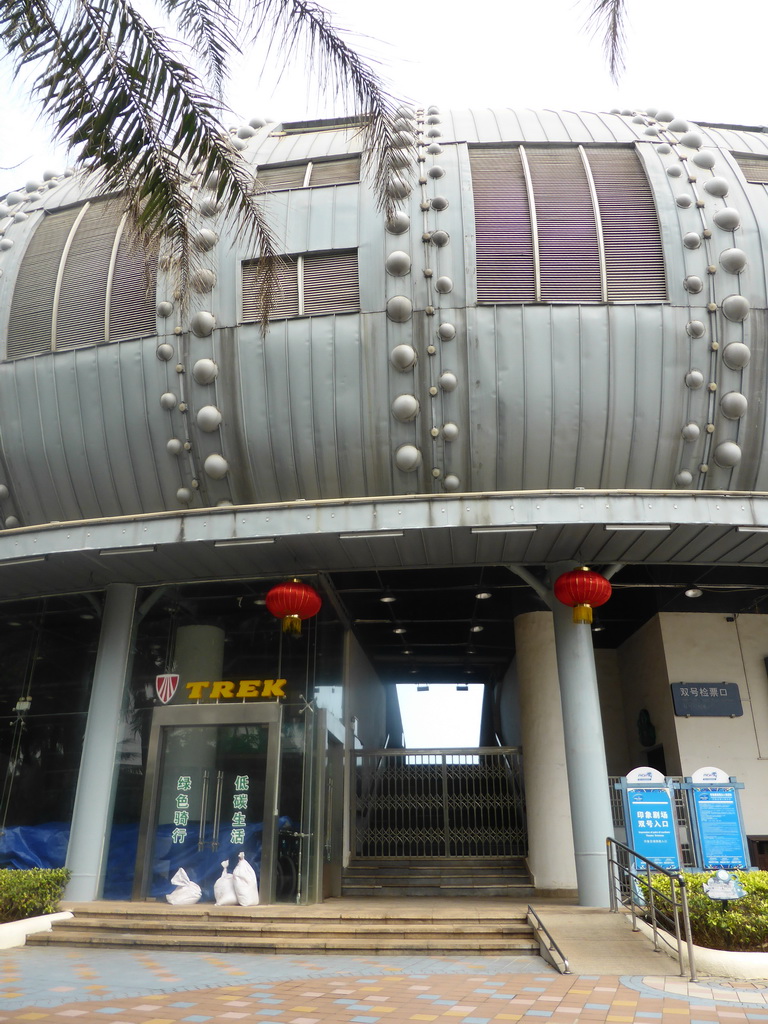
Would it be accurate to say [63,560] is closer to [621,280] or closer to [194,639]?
[194,639]

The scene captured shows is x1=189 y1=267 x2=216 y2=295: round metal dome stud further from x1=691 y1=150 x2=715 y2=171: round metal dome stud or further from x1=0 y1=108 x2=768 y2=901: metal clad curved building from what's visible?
x1=691 y1=150 x2=715 y2=171: round metal dome stud

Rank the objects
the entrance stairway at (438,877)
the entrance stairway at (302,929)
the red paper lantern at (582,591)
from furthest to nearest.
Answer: the entrance stairway at (438,877) → the red paper lantern at (582,591) → the entrance stairway at (302,929)

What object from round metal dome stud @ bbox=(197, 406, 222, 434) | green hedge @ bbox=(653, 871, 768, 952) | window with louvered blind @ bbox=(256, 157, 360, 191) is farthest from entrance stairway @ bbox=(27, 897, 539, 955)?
window with louvered blind @ bbox=(256, 157, 360, 191)

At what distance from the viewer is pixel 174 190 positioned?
237 inches

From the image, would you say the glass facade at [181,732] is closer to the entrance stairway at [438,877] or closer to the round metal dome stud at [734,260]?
the entrance stairway at [438,877]

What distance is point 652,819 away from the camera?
10055 millimetres

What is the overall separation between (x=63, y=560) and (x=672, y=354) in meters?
8.89

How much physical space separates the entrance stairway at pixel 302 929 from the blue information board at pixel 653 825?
70.5 inches

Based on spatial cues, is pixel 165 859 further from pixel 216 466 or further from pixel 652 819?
pixel 652 819

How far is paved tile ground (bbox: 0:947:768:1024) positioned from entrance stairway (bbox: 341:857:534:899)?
5598mm

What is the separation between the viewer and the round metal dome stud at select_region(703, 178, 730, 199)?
1079cm

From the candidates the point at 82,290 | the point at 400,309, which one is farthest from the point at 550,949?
the point at 82,290

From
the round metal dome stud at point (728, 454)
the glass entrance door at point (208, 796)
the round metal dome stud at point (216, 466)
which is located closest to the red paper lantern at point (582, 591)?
the round metal dome stud at point (728, 454)

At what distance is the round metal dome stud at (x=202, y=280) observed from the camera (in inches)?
426
